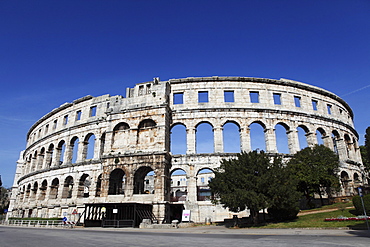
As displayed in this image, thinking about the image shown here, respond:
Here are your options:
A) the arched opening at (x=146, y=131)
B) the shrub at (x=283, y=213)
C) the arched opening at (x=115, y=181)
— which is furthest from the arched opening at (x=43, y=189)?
the shrub at (x=283, y=213)

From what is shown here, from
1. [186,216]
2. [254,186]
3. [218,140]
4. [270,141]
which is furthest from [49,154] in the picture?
[254,186]

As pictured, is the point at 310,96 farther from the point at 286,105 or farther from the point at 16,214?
the point at 16,214

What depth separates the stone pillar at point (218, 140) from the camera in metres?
27.8

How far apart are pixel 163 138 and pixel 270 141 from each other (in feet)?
40.3

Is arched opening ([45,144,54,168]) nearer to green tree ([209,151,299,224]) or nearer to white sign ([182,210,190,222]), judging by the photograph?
white sign ([182,210,190,222])

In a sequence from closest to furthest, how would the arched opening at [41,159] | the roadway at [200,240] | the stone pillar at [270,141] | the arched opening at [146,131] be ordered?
the roadway at [200,240], the arched opening at [146,131], the stone pillar at [270,141], the arched opening at [41,159]

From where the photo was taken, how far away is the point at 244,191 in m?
17.8

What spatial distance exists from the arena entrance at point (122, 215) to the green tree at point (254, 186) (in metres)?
7.06

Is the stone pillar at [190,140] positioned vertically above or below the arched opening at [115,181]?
above

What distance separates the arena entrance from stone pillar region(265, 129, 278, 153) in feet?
48.1

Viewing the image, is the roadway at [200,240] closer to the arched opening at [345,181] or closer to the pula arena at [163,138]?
the pula arena at [163,138]

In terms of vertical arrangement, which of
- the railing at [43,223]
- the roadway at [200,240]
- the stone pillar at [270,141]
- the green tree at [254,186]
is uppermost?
the stone pillar at [270,141]

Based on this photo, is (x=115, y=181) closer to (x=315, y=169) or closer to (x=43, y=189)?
(x=43, y=189)

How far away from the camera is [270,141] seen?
2888 cm
